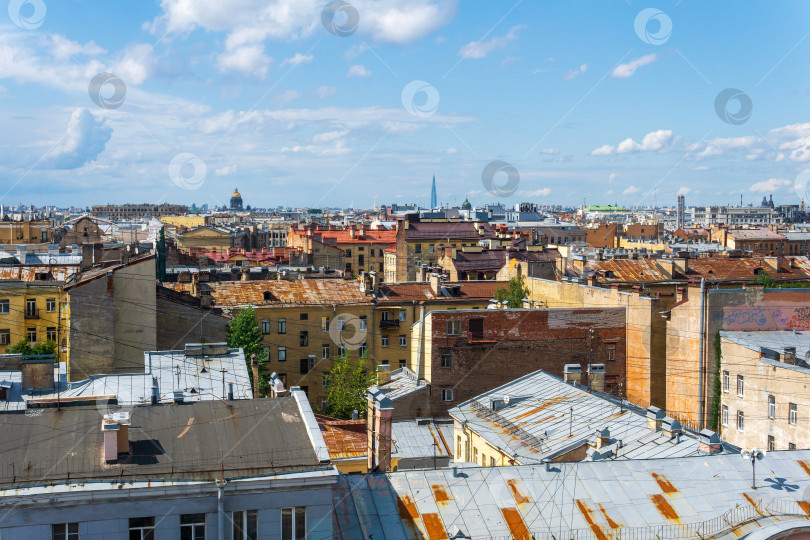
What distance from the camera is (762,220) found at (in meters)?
186

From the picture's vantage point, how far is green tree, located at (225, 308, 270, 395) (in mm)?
29312

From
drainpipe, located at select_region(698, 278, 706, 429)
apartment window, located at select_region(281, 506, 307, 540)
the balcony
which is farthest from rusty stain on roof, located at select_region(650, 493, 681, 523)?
the balcony

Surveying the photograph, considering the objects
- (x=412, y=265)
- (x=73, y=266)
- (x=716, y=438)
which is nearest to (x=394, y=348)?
(x=73, y=266)

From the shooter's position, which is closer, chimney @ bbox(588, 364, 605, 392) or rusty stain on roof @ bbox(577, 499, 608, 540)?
rusty stain on roof @ bbox(577, 499, 608, 540)

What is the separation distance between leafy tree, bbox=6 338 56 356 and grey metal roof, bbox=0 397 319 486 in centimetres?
1626

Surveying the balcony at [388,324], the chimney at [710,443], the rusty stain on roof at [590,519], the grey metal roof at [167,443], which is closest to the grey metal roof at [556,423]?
the chimney at [710,443]

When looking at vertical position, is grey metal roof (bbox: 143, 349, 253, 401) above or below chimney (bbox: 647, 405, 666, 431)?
above

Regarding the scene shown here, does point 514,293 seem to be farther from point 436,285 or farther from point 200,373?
point 200,373

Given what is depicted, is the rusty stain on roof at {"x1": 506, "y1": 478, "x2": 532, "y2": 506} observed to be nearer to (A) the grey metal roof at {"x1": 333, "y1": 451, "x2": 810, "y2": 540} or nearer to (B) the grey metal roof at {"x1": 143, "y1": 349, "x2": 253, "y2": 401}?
(A) the grey metal roof at {"x1": 333, "y1": 451, "x2": 810, "y2": 540}

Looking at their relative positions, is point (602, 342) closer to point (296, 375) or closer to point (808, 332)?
point (808, 332)

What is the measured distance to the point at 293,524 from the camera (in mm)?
10953

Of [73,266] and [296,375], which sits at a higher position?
[73,266]

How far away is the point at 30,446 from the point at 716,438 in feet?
37.4

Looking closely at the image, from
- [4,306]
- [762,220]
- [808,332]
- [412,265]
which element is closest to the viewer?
[808,332]
